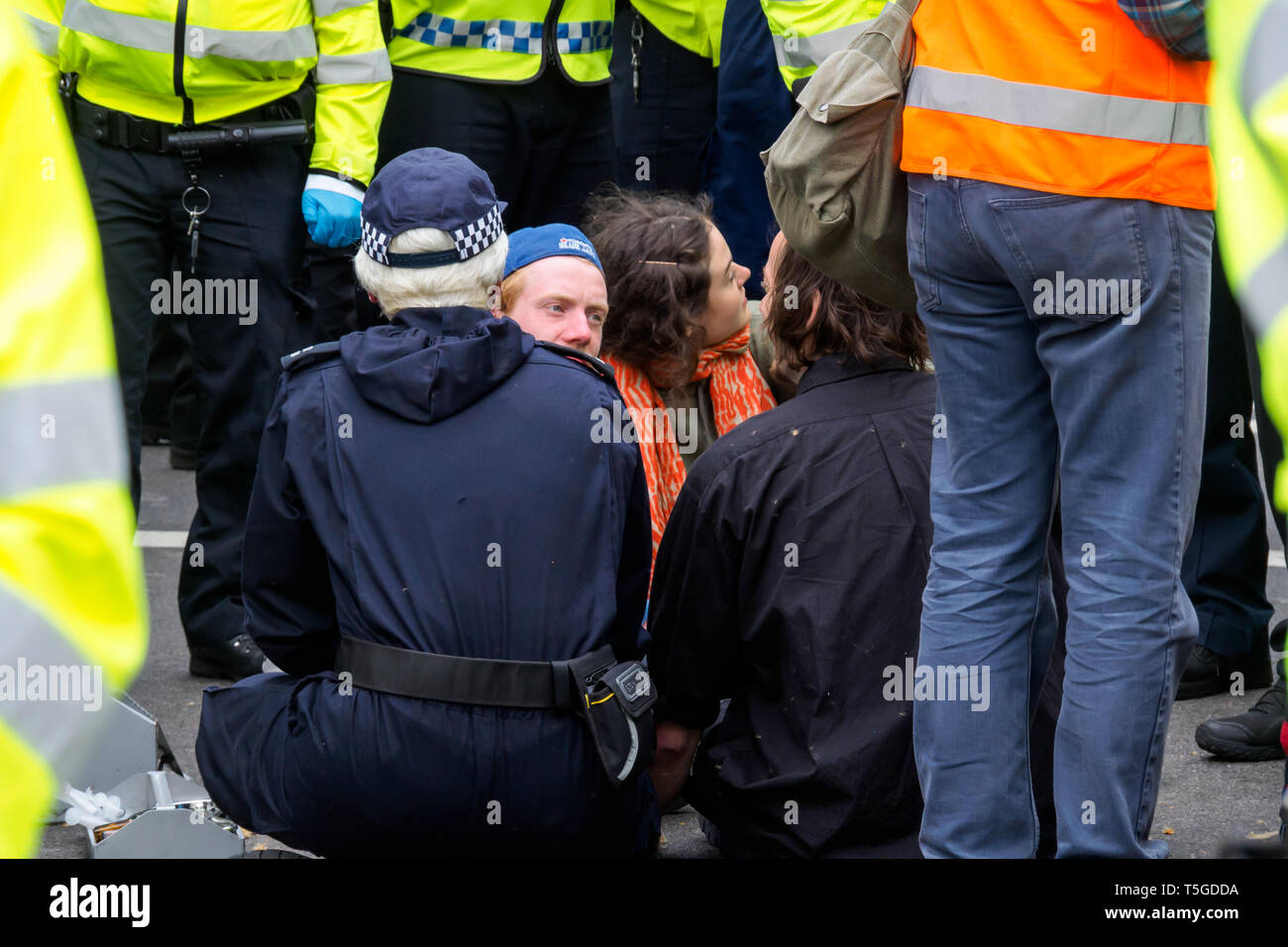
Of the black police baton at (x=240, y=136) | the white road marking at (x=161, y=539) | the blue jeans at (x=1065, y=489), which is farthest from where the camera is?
the white road marking at (x=161, y=539)

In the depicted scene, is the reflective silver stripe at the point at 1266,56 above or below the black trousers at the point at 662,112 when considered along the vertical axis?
below

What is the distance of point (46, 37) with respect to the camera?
362 cm

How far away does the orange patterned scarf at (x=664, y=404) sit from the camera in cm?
339

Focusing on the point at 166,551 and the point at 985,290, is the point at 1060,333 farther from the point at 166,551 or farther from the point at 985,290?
the point at 166,551

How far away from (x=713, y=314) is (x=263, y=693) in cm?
144

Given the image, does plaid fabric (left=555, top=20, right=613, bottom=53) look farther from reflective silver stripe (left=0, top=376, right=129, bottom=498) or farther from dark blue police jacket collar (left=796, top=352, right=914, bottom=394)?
reflective silver stripe (left=0, top=376, right=129, bottom=498)

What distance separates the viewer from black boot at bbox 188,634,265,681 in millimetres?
3770

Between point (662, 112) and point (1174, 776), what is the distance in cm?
286

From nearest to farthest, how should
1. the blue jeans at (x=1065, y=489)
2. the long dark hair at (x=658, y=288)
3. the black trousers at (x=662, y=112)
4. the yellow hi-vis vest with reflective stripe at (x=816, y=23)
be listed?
the blue jeans at (x=1065, y=489), the long dark hair at (x=658, y=288), the yellow hi-vis vest with reflective stripe at (x=816, y=23), the black trousers at (x=662, y=112)

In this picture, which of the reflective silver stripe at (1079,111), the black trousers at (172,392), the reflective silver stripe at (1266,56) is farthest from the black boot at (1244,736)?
the black trousers at (172,392)

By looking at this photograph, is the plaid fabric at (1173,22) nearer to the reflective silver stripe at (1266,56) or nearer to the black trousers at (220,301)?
the reflective silver stripe at (1266,56)

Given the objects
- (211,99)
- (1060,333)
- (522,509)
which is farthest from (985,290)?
(211,99)

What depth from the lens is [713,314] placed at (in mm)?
3488

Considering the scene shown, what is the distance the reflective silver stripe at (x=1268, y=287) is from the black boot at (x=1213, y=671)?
2964 mm
